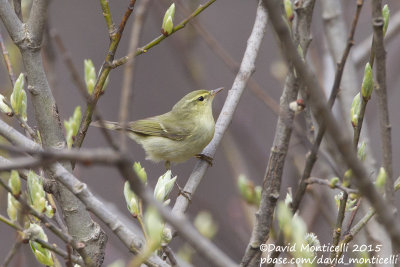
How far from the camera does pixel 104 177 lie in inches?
298

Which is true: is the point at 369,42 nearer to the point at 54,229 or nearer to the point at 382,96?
the point at 382,96

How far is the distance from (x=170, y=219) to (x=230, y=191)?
6.37 metres

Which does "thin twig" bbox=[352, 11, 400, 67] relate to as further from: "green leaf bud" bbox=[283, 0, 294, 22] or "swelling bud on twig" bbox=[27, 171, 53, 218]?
"swelling bud on twig" bbox=[27, 171, 53, 218]

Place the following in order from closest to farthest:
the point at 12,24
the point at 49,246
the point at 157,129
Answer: the point at 49,246 < the point at 12,24 < the point at 157,129

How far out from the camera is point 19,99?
223cm

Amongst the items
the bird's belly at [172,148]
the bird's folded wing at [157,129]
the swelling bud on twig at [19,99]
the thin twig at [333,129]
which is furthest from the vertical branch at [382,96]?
the bird's folded wing at [157,129]

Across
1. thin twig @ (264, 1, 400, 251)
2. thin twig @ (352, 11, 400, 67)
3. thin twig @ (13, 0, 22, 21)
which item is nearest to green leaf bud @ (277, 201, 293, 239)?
thin twig @ (264, 1, 400, 251)

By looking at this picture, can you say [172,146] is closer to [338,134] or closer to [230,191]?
[230,191]

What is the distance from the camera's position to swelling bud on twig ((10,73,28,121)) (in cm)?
222

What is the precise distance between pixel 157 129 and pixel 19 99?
2501 millimetres

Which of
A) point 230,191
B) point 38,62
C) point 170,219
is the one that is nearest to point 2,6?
point 38,62

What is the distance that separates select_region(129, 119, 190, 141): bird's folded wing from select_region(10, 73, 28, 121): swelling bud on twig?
90.9 inches

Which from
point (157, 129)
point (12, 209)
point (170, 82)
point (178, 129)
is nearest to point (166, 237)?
point (12, 209)

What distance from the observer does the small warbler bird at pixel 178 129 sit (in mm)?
4289
